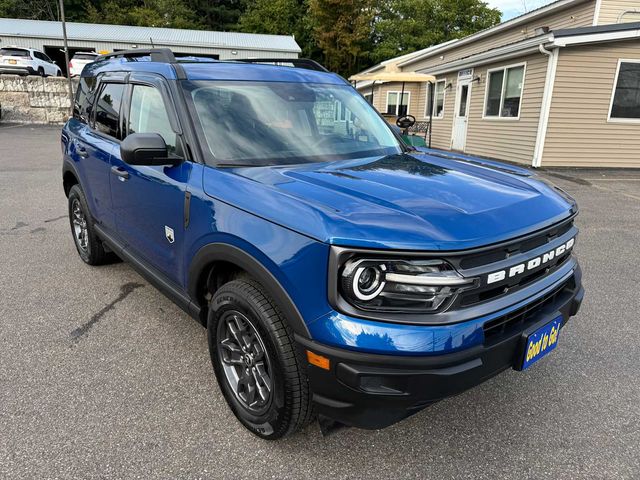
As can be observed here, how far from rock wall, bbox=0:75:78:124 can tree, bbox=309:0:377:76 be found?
21608 mm

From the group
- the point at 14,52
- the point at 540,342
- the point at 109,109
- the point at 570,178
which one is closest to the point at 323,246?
the point at 540,342

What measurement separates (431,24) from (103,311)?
38.9 metres

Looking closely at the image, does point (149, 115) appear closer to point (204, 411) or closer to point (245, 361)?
point (245, 361)

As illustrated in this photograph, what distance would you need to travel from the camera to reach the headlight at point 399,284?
1.82m

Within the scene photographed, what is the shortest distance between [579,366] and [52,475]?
3049mm

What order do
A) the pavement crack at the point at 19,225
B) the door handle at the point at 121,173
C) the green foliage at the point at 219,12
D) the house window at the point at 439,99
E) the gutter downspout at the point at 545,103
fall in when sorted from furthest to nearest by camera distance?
the green foliage at the point at 219,12
the house window at the point at 439,99
the gutter downspout at the point at 545,103
the pavement crack at the point at 19,225
the door handle at the point at 121,173

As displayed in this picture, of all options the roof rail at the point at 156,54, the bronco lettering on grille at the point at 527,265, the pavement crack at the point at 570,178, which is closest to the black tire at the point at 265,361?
the bronco lettering on grille at the point at 527,265

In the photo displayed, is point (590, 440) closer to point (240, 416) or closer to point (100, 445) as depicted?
point (240, 416)

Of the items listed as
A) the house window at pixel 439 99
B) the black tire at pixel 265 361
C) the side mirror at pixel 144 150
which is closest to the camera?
the black tire at pixel 265 361

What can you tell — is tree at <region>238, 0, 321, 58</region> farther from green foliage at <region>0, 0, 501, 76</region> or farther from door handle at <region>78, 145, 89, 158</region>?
door handle at <region>78, 145, 89, 158</region>

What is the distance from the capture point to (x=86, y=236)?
454cm

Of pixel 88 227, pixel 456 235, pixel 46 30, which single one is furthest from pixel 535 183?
pixel 46 30

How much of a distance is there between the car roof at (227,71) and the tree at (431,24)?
35292mm

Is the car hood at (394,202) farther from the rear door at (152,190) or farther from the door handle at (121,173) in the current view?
the door handle at (121,173)
